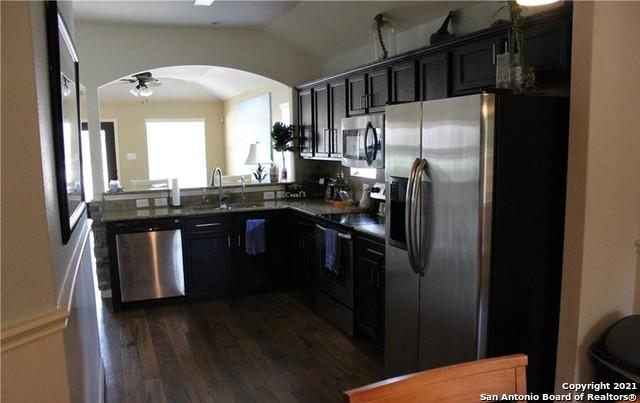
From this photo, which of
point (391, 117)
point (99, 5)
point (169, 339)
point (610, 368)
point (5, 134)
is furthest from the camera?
point (99, 5)

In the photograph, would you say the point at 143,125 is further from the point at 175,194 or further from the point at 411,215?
the point at 411,215

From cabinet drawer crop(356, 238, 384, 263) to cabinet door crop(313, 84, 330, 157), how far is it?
1557 mm

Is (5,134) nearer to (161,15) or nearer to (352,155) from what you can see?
(352,155)

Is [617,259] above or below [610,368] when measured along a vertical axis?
above

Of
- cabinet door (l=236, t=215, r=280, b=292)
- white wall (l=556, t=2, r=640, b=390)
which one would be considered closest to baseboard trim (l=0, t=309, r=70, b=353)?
white wall (l=556, t=2, r=640, b=390)

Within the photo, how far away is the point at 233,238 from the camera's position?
5047 millimetres

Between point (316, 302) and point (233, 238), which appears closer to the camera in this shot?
point (316, 302)

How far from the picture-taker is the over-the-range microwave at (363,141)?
387 cm

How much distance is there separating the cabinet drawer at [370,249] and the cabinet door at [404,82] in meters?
1.09

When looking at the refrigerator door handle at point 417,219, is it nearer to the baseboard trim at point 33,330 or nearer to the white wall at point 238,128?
the baseboard trim at point 33,330

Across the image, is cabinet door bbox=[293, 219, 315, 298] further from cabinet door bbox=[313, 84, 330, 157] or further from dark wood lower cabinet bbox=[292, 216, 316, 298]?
cabinet door bbox=[313, 84, 330, 157]

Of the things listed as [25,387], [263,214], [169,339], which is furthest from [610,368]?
[263,214]

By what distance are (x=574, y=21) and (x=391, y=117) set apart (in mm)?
1015

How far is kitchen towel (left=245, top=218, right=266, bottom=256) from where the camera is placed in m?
5.01
